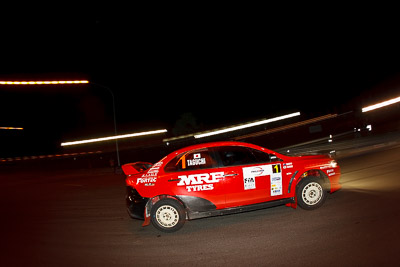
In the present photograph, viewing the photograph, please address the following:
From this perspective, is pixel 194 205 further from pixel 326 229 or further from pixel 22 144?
pixel 22 144

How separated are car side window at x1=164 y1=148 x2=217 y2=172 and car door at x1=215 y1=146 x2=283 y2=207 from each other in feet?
0.73

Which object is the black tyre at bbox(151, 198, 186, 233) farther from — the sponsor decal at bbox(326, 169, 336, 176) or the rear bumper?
the sponsor decal at bbox(326, 169, 336, 176)

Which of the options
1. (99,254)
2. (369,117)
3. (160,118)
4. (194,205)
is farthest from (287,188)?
(160,118)

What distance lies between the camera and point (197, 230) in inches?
263

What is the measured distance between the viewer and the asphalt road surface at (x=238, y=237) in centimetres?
490

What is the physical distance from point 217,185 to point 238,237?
1217mm

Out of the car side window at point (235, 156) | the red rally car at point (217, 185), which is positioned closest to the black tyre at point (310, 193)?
the red rally car at point (217, 185)

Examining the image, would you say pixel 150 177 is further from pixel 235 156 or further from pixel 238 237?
pixel 238 237

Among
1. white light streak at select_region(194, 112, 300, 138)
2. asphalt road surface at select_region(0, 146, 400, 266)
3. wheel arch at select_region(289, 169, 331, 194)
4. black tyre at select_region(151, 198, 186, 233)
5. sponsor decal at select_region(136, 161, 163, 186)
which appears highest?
white light streak at select_region(194, 112, 300, 138)

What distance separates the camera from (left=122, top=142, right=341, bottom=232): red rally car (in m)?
6.76

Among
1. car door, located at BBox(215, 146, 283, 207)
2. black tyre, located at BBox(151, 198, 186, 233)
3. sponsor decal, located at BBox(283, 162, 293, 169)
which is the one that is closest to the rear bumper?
black tyre, located at BBox(151, 198, 186, 233)

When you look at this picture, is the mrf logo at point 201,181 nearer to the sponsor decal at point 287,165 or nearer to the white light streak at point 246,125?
the sponsor decal at point 287,165

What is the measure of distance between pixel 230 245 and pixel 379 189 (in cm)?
457

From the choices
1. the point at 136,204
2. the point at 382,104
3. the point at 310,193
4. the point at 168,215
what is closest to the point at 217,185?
the point at 168,215
